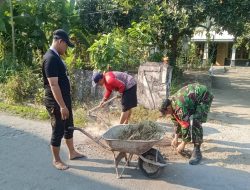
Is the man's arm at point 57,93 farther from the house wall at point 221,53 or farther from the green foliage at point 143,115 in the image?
the house wall at point 221,53

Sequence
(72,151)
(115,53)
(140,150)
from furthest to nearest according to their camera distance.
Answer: (115,53), (72,151), (140,150)

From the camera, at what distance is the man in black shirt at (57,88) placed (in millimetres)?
5020

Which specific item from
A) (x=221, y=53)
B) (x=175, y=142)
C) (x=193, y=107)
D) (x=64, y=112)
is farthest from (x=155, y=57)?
→ (x=221, y=53)

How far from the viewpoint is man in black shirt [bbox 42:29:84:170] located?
5020mm

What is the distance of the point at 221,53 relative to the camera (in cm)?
3403

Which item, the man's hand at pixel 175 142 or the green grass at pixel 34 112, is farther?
the green grass at pixel 34 112

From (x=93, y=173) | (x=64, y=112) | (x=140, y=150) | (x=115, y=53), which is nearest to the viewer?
(x=140, y=150)

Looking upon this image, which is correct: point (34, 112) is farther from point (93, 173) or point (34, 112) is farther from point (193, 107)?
point (193, 107)

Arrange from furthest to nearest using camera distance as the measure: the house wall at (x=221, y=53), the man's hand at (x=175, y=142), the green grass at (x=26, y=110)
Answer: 1. the house wall at (x=221, y=53)
2. the green grass at (x=26, y=110)
3. the man's hand at (x=175, y=142)

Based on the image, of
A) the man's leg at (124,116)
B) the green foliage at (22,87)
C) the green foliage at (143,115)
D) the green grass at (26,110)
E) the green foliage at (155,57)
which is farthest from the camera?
the green foliage at (155,57)

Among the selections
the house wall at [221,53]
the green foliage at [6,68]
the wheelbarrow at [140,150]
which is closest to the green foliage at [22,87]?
the green foliage at [6,68]

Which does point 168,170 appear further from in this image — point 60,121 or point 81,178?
point 60,121

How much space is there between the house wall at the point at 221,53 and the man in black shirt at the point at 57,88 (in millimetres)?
30068

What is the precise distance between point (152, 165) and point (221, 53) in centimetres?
3064
